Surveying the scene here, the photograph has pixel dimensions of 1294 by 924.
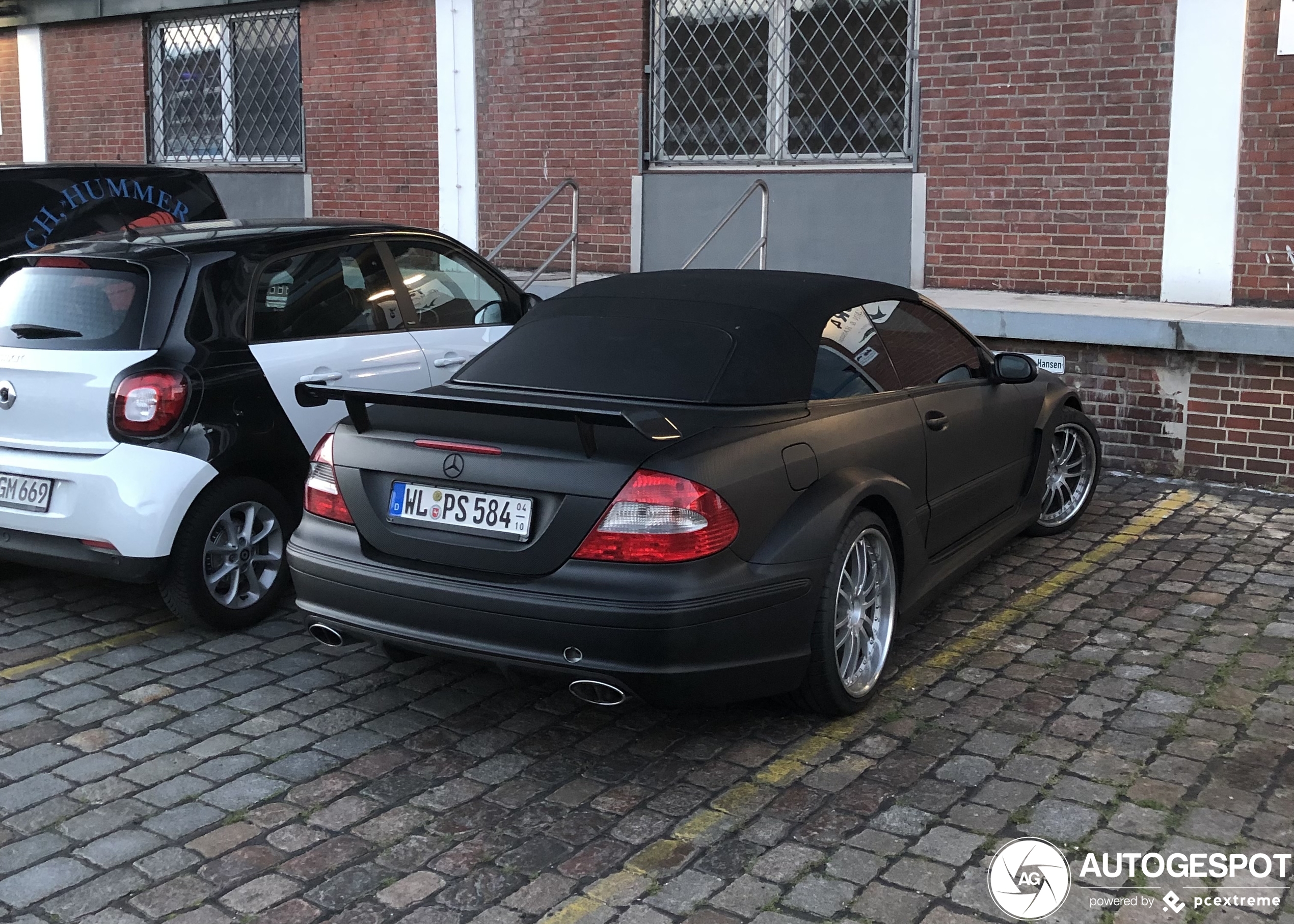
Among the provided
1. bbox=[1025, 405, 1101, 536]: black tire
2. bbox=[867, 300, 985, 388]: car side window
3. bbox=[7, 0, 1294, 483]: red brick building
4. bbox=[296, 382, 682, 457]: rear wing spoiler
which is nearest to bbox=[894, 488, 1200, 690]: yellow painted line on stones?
bbox=[1025, 405, 1101, 536]: black tire

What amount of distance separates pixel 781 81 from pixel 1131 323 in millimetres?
3734

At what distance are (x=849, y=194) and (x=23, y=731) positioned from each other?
7.42 meters

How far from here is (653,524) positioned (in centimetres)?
388

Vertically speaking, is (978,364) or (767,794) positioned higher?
(978,364)

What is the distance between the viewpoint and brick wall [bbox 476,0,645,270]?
36.8 ft

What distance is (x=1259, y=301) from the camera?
8547mm

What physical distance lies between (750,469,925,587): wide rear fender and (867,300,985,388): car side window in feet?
2.00

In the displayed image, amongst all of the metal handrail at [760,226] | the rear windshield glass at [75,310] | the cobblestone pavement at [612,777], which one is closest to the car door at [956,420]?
the cobblestone pavement at [612,777]

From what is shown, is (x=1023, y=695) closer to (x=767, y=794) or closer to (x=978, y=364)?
(x=767, y=794)

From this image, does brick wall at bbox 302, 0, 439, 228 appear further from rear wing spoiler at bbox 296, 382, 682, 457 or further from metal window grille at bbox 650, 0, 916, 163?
rear wing spoiler at bbox 296, 382, 682, 457

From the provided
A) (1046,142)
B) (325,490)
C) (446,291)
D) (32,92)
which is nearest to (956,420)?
(325,490)

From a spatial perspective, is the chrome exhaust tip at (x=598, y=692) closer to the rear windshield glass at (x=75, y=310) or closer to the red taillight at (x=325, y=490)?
the red taillight at (x=325, y=490)

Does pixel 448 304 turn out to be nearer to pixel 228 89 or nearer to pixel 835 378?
pixel 835 378

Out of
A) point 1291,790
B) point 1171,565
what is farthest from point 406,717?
point 1171,565
